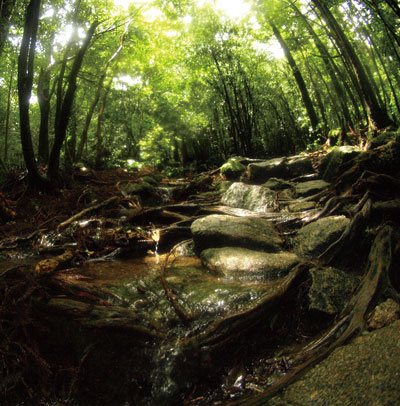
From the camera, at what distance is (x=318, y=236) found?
3818 millimetres

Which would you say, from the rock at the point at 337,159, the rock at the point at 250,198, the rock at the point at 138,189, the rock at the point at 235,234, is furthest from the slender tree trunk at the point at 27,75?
the rock at the point at 337,159

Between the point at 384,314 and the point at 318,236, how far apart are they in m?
1.91

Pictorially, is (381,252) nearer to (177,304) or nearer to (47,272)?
(177,304)

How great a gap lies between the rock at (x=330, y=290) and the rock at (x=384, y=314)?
12.2 inches

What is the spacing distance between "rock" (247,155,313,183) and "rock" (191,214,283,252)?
16.2 ft

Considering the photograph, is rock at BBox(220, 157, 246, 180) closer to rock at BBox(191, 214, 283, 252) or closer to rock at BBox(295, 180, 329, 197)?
rock at BBox(295, 180, 329, 197)

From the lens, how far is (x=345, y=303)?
7.73 ft

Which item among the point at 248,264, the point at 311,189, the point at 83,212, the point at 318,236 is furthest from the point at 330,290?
the point at 83,212

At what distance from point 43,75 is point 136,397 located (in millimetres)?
14773

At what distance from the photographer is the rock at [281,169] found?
8.88 meters

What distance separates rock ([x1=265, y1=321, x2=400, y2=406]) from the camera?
1.30 metres

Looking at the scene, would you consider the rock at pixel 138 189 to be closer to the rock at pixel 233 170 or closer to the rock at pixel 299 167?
the rock at pixel 233 170

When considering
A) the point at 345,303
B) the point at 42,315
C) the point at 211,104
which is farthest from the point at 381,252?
the point at 211,104

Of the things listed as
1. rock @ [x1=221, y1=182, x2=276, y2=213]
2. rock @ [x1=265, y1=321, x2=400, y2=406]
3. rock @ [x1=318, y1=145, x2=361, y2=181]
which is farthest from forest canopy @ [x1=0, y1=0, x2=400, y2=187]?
rock @ [x1=265, y1=321, x2=400, y2=406]
